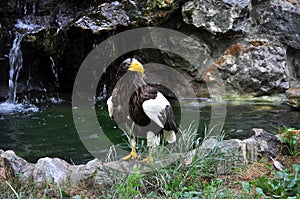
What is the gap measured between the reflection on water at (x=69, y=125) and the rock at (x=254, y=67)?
22.2 inches

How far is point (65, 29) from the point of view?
24.1ft

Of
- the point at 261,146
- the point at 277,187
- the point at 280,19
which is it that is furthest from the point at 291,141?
the point at 280,19

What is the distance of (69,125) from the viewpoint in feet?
19.0

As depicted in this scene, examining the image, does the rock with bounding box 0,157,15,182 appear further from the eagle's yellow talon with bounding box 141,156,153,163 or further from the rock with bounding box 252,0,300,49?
the rock with bounding box 252,0,300,49

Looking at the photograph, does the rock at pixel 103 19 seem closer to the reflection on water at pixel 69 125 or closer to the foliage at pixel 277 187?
the reflection on water at pixel 69 125

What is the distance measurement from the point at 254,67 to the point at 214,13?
4.43 feet

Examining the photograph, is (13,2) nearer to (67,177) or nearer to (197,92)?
(197,92)

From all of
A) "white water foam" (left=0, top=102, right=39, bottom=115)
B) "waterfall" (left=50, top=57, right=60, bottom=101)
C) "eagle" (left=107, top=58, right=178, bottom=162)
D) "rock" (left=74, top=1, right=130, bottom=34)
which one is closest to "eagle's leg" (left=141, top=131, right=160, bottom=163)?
"eagle" (left=107, top=58, right=178, bottom=162)

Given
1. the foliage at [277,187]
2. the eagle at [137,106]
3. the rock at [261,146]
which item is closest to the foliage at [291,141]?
the rock at [261,146]

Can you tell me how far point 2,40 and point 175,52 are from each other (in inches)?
132

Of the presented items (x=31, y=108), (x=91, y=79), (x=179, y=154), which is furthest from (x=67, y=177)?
(x=91, y=79)

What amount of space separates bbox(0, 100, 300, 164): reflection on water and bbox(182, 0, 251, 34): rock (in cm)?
147

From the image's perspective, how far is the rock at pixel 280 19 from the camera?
25.3 ft

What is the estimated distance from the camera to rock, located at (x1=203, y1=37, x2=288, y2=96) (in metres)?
7.66
